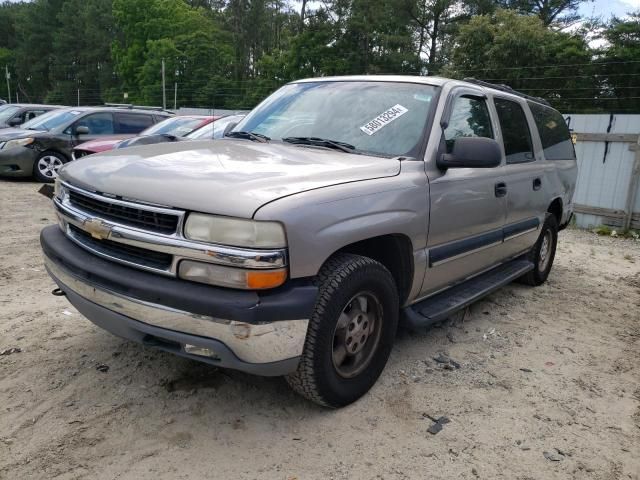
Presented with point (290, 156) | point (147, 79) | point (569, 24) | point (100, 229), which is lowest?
point (100, 229)

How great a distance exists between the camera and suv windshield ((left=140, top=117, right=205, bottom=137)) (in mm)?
9445

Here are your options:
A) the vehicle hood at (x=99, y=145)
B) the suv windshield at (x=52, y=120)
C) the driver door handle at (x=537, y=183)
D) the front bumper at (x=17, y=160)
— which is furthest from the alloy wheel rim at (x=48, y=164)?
the driver door handle at (x=537, y=183)

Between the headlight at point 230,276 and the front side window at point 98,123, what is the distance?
9.40 m

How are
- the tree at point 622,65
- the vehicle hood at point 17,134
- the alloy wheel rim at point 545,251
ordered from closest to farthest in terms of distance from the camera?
1. the alloy wheel rim at point 545,251
2. the vehicle hood at point 17,134
3. the tree at point 622,65

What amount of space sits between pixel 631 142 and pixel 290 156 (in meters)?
8.00

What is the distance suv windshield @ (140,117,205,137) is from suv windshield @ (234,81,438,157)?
582 centimetres

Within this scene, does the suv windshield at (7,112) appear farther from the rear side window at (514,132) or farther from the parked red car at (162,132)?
the rear side window at (514,132)

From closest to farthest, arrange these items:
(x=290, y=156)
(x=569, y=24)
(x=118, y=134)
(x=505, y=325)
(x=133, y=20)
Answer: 1. (x=290, y=156)
2. (x=505, y=325)
3. (x=118, y=134)
4. (x=569, y=24)
5. (x=133, y=20)

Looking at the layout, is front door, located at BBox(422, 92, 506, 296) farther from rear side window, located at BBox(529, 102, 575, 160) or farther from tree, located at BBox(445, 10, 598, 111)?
tree, located at BBox(445, 10, 598, 111)

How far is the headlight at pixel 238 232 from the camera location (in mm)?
2248

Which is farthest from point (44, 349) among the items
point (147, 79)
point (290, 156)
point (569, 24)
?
point (147, 79)

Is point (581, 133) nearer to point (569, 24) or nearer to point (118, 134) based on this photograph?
point (118, 134)

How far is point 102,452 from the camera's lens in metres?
2.44

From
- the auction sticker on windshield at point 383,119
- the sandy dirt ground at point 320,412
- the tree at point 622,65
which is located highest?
the tree at point 622,65
